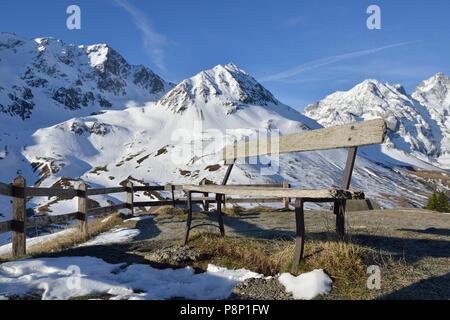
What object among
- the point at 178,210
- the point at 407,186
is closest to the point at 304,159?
the point at 407,186

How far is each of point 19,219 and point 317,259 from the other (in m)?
5.76

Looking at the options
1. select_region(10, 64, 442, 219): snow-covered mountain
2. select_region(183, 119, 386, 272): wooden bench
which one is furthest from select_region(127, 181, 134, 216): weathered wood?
select_region(10, 64, 442, 219): snow-covered mountain

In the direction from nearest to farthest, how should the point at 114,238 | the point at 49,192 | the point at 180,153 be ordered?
the point at 114,238, the point at 49,192, the point at 180,153

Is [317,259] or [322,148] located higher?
[322,148]

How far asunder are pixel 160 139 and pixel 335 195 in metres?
147

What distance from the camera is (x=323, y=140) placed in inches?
244

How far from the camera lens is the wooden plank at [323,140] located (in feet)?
17.4

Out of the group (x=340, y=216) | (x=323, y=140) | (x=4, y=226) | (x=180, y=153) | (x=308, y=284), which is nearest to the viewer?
(x=308, y=284)

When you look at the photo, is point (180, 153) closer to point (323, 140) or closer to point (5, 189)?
point (5, 189)

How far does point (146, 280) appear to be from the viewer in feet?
17.0

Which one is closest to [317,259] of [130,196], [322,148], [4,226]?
[322,148]

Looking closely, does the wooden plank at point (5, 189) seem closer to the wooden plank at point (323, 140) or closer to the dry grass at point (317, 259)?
the dry grass at point (317, 259)

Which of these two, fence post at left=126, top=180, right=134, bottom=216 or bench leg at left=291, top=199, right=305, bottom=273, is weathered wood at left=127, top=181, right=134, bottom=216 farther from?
bench leg at left=291, top=199, right=305, bottom=273
